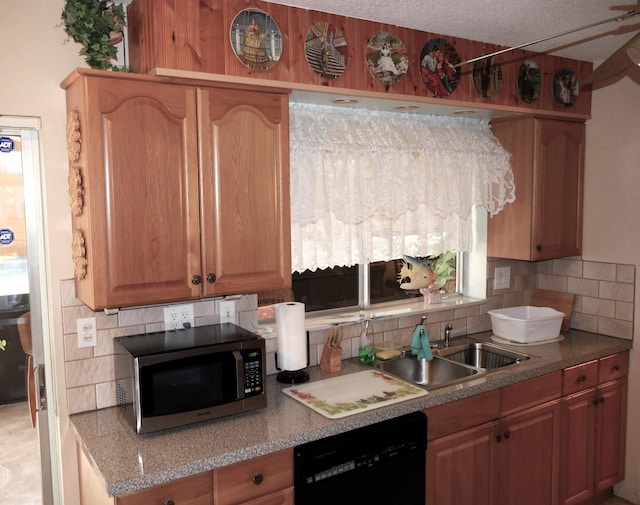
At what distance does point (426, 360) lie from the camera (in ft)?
10.0

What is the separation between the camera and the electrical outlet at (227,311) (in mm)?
2584

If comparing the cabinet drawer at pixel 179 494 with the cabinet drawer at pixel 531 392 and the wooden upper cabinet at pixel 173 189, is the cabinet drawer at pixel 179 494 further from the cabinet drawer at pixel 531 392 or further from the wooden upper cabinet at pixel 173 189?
the cabinet drawer at pixel 531 392

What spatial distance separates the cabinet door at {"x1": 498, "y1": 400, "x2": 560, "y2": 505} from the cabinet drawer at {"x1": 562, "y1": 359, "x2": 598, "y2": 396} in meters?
0.11

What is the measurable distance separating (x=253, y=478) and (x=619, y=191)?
2619 millimetres

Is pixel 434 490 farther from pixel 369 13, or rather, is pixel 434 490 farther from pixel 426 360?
pixel 369 13

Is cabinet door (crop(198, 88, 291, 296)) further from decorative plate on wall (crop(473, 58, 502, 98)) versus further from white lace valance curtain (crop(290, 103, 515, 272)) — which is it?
decorative plate on wall (crop(473, 58, 502, 98))

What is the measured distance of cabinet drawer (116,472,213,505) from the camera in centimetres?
183

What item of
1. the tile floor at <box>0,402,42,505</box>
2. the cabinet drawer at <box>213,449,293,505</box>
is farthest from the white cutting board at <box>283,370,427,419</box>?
the tile floor at <box>0,402,42,505</box>

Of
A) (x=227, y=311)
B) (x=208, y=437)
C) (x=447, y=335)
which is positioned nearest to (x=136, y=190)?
(x=227, y=311)

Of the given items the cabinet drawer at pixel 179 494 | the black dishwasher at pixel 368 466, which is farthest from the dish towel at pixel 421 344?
the cabinet drawer at pixel 179 494

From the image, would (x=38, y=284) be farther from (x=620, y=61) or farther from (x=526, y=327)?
(x=526, y=327)

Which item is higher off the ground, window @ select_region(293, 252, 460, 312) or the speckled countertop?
window @ select_region(293, 252, 460, 312)

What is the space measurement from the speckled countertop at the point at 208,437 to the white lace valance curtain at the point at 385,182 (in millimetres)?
742

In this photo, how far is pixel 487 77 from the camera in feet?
9.59
